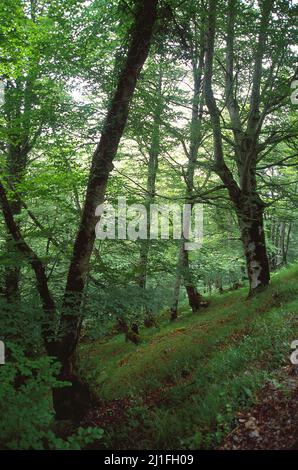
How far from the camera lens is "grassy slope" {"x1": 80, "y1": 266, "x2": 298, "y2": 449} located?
5273 millimetres

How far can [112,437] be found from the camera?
5961 mm

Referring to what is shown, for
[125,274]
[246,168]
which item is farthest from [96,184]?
[246,168]

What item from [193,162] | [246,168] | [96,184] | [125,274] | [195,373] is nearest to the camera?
[96,184]

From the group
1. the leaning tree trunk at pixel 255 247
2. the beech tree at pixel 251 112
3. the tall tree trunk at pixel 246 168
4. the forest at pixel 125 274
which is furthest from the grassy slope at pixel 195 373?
the beech tree at pixel 251 112

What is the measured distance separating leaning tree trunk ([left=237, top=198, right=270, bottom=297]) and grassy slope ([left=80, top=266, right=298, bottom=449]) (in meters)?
0.57

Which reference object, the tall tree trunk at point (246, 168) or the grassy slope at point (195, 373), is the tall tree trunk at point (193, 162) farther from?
the grassy slope at point (195, 373)

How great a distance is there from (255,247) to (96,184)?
7798mm

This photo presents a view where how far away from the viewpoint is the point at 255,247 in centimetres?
1248

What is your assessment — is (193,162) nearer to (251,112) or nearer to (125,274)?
(251,112)

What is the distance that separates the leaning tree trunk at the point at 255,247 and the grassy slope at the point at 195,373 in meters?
0.57

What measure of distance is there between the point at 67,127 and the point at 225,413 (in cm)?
832

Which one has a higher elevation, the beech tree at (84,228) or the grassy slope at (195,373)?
the beech tree at (84,228)

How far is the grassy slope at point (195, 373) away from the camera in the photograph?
5.27 metres

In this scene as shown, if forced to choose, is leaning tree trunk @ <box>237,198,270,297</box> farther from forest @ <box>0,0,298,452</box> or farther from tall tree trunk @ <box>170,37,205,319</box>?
tall tree trunk @ <box>170,37,205,319</box>
